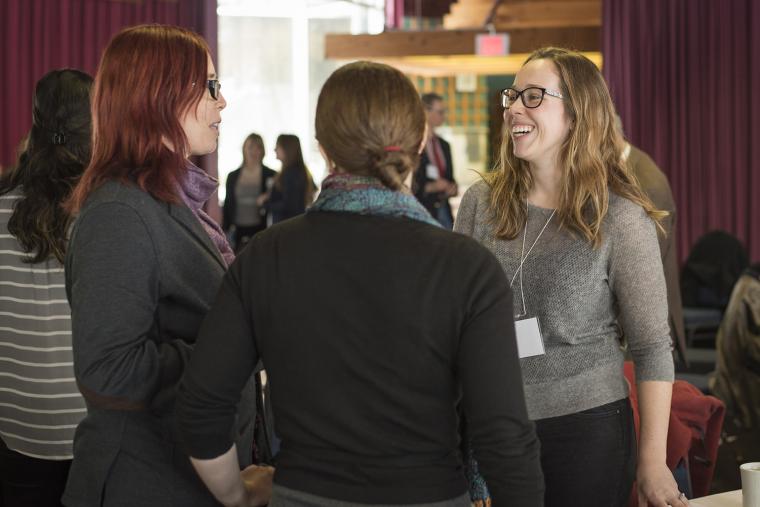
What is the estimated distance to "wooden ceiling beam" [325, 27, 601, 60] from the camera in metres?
9.85

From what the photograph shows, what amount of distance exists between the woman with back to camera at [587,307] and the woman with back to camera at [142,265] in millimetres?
655

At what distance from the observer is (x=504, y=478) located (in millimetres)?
1311

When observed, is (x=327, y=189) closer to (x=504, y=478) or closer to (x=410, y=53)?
(x=504, y=478)

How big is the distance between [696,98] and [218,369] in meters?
6.88

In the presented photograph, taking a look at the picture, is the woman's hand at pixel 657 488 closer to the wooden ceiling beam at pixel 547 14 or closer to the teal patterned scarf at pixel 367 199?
the teal patterned scarf at pixel 367 199

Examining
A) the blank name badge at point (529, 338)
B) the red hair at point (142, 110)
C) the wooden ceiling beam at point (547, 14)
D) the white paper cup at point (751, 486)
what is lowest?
the white paper cup at point (751, 486)

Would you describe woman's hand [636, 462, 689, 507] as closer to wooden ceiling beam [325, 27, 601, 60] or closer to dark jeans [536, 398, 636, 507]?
dark jeans [536, 398, 636, 507]

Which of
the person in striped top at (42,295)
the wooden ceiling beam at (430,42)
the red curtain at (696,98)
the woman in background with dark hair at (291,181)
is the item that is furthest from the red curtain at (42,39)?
the person in striped top at (42,295)

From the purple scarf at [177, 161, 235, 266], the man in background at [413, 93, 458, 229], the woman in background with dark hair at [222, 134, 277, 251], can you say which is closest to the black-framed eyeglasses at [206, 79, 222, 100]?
the purple scarf at [177, 161, 235, 266]

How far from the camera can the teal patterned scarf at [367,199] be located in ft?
4.33

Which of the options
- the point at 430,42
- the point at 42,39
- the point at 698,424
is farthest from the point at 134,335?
the point at 430,42

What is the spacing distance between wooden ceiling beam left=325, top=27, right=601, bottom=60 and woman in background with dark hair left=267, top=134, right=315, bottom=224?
2891mm

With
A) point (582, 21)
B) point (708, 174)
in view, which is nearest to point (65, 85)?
point (708, 174)

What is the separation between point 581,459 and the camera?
189 centimetres
